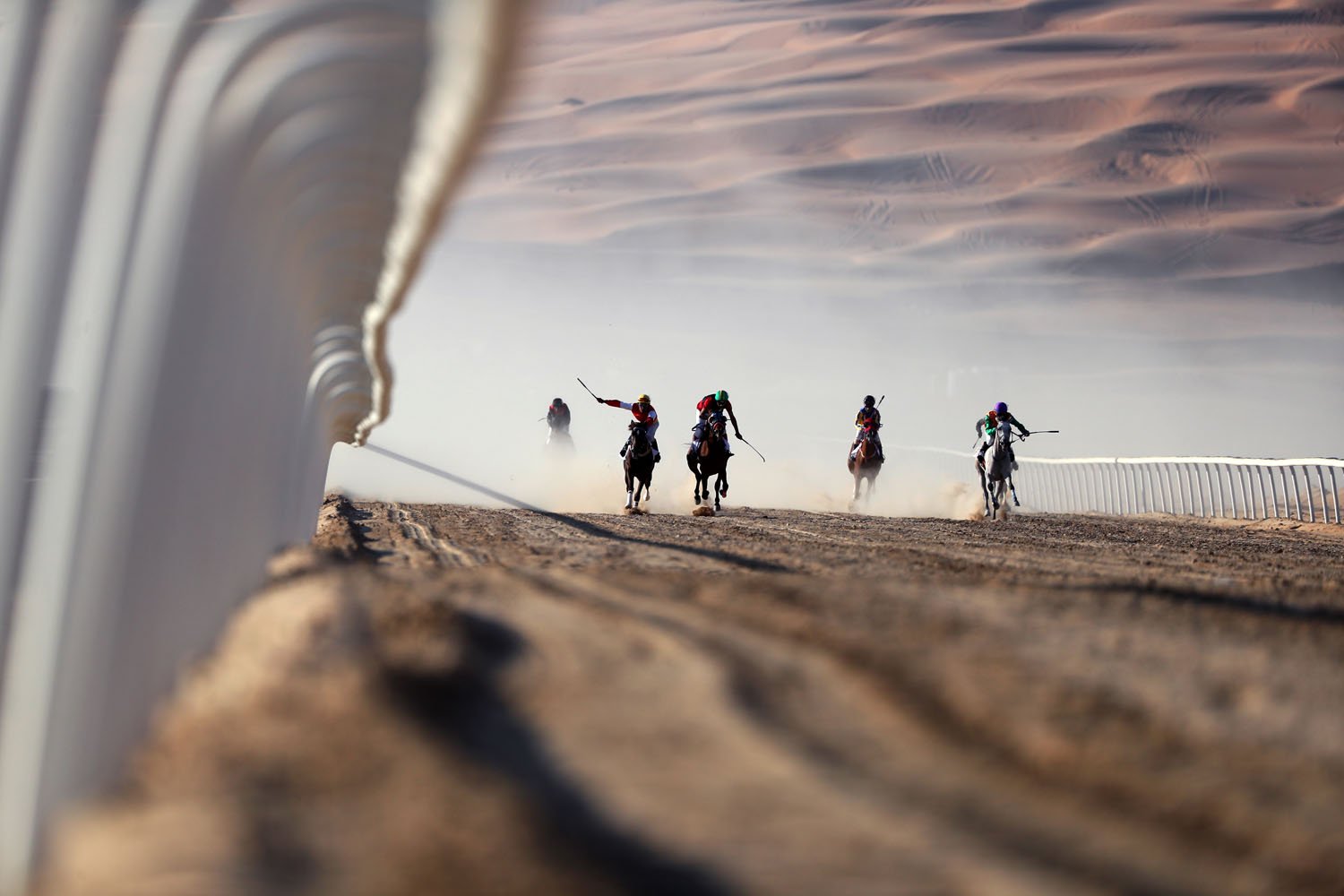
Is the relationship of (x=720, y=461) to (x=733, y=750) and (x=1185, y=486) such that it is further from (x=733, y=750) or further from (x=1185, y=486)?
(x=733, y=750)

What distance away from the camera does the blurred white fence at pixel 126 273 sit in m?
2.90

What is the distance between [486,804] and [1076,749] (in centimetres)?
139

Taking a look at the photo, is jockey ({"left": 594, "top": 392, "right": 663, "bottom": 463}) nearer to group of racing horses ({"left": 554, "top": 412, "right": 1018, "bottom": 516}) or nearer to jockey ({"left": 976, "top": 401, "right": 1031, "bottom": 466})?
group of racing horses ({"left": 554, "top": 412, "right": 1018, "bottom": 516})

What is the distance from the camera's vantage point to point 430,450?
53.0m

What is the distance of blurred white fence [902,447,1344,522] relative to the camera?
69.8 feet

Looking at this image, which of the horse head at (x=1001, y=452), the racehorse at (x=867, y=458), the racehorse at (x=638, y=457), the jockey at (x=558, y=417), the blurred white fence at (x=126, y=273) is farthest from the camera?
the jockey at (x=558, y=417)

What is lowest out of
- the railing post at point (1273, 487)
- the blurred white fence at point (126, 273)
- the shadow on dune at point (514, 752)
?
the shadow on dune at point (514, 752)

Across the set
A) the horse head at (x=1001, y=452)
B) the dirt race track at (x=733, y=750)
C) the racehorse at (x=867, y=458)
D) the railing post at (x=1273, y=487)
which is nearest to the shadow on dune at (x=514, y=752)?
the dirt race track at (x=733, y=750)

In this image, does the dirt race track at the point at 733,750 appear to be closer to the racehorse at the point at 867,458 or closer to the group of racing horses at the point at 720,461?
the group of racing horses at the point at 720,461

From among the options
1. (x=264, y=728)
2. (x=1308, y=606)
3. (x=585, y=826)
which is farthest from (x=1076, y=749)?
(x=1308, y=606)

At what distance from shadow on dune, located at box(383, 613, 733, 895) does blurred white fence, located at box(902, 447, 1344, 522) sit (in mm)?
19599

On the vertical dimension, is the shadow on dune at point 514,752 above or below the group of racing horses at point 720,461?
below

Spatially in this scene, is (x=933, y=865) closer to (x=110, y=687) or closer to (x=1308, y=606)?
(x=110, y=687)

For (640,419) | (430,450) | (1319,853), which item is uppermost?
(430,450)
